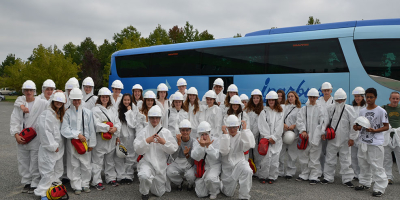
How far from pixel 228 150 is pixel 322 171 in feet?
8.49

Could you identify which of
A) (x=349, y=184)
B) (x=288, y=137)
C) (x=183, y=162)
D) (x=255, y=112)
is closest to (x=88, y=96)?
(x=183, y=162)

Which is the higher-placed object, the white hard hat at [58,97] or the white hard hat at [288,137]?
the white hard hat at [58,97]

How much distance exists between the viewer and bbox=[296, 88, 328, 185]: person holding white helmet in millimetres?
5567

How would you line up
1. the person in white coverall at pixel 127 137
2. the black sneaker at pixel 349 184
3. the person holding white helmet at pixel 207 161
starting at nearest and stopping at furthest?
the person holding white helmet at pixel 207 161
the black sneaker at pixel 349 184
the person in white coverall at pixel 127 137

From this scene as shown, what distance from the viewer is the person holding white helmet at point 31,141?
488 centimetres

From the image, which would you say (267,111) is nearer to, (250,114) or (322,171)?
(250,114)

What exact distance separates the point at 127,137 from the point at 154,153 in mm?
1086

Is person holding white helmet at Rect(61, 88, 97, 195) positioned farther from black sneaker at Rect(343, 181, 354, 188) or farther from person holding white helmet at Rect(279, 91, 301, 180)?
black sneaker at Rect(343, 181, 354, 188)

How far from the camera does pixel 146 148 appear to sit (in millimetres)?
4766

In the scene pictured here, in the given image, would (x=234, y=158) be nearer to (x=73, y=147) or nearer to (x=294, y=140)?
(x=294, y=140)

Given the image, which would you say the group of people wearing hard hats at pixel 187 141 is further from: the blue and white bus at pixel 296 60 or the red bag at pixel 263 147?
the blue and white bus at pixel 296 60

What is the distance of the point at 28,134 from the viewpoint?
475 centimetres

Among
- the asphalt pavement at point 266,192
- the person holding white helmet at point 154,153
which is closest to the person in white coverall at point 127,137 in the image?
the asphalt pavement at point 266,192

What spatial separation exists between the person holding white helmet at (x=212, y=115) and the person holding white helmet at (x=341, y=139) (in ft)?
6.66
